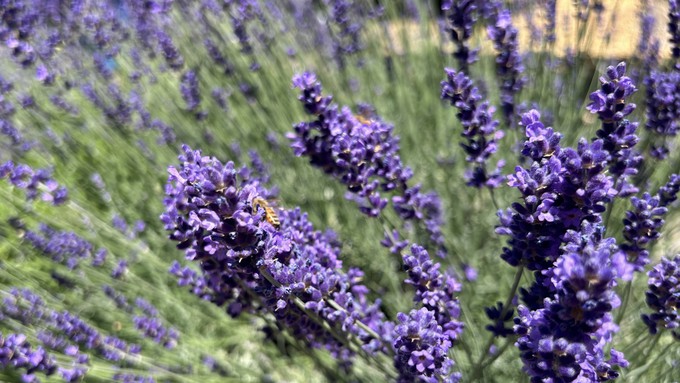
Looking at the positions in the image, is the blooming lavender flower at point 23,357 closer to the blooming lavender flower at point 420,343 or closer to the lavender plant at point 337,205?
the lavender plant at point 337,205

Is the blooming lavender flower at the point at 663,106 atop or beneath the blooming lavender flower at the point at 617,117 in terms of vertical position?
atop

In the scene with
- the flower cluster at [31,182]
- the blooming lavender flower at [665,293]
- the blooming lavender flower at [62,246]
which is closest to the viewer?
the blooming lavender flower at [665,293]

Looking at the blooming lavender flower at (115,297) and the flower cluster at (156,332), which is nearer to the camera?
the flower cluster at (156,332)

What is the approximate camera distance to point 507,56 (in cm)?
191

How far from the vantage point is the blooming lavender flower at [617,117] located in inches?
48.7

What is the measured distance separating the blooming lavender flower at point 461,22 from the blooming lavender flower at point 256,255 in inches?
32.9

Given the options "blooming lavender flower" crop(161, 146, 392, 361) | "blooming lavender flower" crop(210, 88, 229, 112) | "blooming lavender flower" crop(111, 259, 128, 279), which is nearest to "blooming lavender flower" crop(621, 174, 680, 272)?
"blooming lavender flower" crop(161, 146, 392, 361)

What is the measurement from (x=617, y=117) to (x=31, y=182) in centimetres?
200

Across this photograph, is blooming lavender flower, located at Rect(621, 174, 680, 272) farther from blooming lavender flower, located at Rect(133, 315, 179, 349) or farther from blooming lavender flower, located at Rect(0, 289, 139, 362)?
blooming lavender flower, located at Rect(0, 289, 139, 362)

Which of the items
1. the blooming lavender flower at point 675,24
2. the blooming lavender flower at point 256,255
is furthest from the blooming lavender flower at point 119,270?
the blooming lavender flower at point 675,24

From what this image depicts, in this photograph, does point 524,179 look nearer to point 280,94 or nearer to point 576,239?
point 576,239

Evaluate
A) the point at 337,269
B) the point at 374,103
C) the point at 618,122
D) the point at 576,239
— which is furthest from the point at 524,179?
the point at 374,103

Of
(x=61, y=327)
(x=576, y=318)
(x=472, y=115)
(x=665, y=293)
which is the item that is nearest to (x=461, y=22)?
(x=472, y=115)

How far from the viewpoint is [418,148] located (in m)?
3.32
